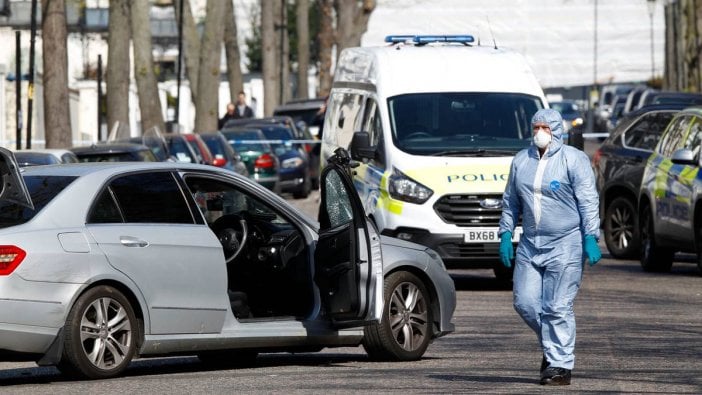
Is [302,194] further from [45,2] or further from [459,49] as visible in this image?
[459,49]

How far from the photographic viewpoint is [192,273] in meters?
11.0

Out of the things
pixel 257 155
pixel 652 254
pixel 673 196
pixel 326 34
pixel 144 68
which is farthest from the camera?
pixel 326 34

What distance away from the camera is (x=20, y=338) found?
1020 cm

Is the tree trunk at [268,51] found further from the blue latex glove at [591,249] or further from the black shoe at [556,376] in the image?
the black shoe at [556,376]

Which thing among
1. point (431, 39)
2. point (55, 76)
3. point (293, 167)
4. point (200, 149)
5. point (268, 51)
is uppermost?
point (268, 51)

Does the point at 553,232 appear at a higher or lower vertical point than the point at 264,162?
higher

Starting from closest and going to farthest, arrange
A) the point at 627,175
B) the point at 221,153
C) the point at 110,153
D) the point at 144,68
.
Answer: the point at 110,153, the point at 627,175, the point at 221,153, the point at 144,68

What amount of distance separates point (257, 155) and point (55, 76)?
618 cm

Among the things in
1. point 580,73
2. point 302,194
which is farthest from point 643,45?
point 302,194

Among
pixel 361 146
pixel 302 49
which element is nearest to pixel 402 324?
pixel 361 146

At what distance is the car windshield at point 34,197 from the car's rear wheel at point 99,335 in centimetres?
57

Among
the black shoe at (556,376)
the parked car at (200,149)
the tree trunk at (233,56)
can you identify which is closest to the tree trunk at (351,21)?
the tree trunk at (233,56)

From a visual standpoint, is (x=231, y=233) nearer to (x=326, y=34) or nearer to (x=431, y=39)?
(x=431, y=39)

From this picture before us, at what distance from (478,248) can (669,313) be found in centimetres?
228
